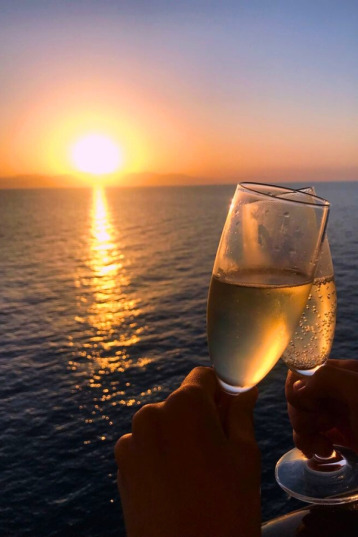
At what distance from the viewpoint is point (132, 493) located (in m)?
1.41

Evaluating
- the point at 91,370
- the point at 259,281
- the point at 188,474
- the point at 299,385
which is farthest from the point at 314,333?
the point at 91,370

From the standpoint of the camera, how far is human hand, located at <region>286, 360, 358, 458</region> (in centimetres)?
208

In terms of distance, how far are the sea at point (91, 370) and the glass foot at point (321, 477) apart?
18.2m

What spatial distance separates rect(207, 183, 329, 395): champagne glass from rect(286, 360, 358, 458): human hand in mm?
364

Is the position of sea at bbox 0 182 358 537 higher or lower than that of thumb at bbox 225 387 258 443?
lower

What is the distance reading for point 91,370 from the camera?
3372 cm

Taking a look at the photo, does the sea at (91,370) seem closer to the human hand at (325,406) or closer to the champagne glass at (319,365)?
the champagne glass at (319,365)

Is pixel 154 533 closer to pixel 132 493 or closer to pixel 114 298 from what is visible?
pixel 132 493

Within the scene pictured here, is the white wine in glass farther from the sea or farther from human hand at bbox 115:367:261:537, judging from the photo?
the sea

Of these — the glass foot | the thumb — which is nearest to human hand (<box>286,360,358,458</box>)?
the glass foot

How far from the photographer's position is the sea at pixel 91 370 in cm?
2059

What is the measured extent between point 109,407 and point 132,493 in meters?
27.9

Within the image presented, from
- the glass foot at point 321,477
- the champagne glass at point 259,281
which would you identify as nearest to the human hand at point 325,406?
the glass foot at point 321,477

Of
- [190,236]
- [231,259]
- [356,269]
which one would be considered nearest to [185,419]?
[231,259]
